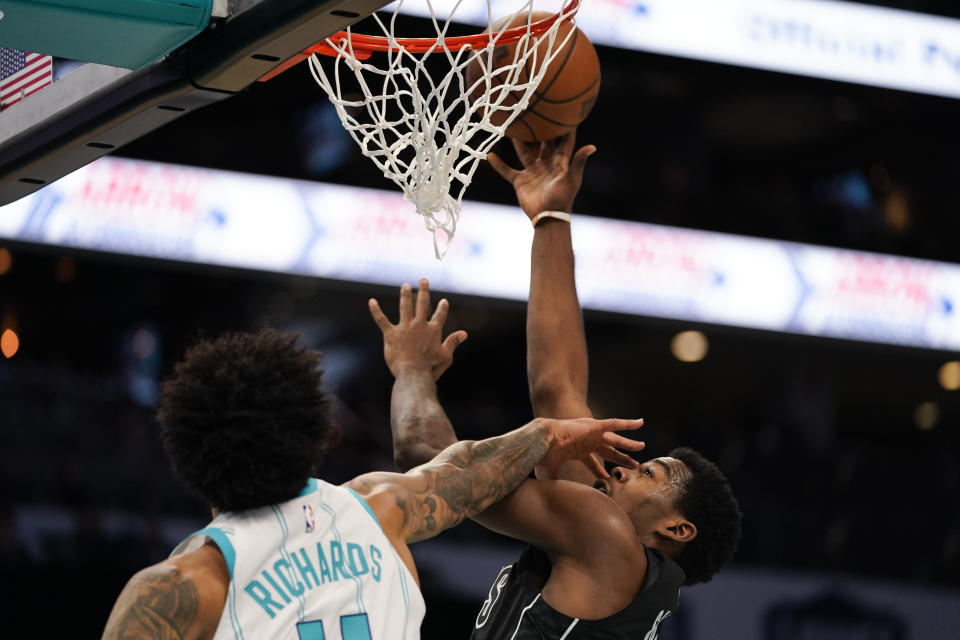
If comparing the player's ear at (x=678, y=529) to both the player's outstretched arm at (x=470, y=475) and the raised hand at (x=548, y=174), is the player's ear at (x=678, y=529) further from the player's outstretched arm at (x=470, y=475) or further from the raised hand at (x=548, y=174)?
the raised hand at (x=548, y=174)

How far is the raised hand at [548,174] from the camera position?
3488 millimetres

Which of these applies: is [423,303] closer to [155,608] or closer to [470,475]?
[470,475]

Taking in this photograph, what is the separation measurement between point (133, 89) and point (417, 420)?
3.43 feet

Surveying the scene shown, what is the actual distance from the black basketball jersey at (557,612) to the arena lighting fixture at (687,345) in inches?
325

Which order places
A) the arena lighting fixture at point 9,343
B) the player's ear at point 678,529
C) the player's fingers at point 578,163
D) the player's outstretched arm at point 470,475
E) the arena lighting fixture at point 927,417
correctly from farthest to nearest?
the arena lighting fixture at point 927,417 < the arena lighting fixture at point 9,343 < the player's fingers at point 578,163 < the player's ear at point 678,529 < the player's outstretched arm at point 470,475

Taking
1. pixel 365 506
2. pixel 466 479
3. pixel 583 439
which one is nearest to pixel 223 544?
pixel 365 506

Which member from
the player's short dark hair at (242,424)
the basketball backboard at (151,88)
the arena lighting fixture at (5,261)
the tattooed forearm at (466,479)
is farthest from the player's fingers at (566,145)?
the arena lighting fixture at (5,261)

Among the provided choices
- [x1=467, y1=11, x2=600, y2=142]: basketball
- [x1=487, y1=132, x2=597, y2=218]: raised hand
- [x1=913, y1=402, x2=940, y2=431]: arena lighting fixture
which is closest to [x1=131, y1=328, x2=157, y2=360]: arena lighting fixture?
[x1=487, y1=132, x2=597, y2=218]: raised hand

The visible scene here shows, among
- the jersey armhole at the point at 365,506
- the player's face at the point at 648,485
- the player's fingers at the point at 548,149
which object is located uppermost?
the player's fingers at the point at 548,149

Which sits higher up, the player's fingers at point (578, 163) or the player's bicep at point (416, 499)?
the player's fingers at point (578, 163)

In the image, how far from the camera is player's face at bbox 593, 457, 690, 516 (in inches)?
119

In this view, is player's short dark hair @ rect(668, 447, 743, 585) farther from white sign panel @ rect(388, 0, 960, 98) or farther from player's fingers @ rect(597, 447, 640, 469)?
white sign panel @ rect(388, 0, 960, 98)

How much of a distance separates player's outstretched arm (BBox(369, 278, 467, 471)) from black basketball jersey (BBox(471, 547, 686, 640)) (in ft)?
1.16

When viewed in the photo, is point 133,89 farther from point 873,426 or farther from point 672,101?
point 873,426
